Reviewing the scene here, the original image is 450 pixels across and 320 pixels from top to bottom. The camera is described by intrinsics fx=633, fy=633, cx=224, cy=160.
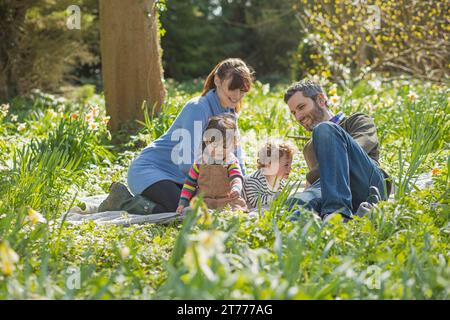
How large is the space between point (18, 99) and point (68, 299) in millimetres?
8662

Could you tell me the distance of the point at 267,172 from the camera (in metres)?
4.00

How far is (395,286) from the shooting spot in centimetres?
211

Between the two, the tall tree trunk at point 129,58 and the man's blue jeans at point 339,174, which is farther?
the tall tree trunk at point 129,58

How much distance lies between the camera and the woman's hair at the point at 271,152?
157 inches

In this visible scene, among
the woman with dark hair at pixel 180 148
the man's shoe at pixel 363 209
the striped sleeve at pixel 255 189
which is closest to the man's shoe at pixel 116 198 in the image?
the woman with dark hair at pixel 180 148

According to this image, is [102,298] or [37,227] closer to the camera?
[102,298]

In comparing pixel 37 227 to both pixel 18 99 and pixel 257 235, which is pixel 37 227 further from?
pixel 18 99

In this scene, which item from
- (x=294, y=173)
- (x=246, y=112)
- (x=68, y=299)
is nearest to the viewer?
(x=68, y=299)

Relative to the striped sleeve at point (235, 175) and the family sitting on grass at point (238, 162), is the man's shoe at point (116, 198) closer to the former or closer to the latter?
the family sitting on grass at point (238, 162)

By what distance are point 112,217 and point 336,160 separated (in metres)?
1.40

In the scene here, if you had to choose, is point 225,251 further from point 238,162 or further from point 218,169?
point 238,162

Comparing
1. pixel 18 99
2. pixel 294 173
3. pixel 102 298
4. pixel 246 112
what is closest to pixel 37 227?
pixel 102 298

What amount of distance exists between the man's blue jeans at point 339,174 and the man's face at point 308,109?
1.29 ft

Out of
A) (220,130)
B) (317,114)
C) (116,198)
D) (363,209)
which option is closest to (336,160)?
(363,209)
